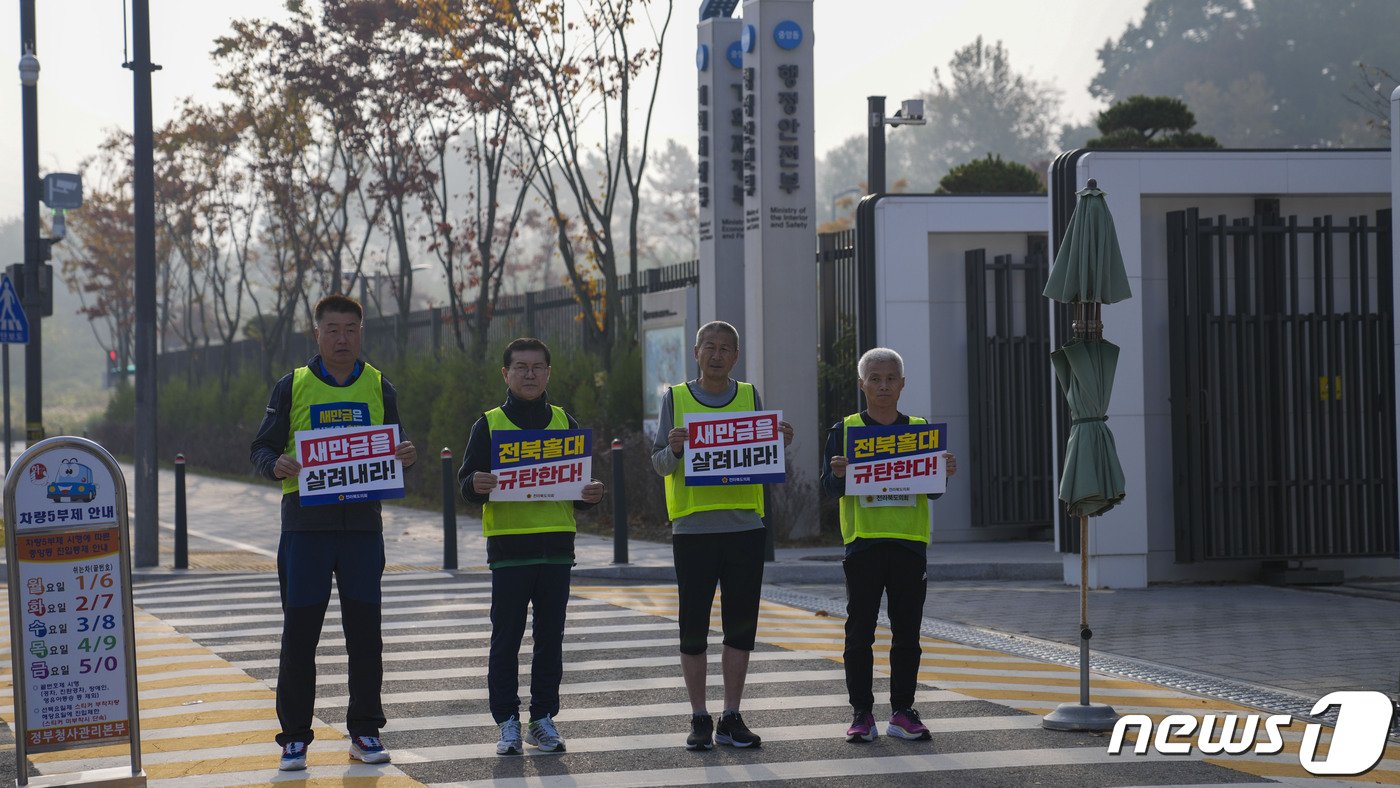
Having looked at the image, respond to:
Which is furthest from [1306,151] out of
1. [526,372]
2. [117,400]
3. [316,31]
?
[117,400]

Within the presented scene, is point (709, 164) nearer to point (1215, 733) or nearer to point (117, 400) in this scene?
point (1215, 733)

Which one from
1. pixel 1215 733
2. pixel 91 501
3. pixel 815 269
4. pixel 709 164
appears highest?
pixel 709 164

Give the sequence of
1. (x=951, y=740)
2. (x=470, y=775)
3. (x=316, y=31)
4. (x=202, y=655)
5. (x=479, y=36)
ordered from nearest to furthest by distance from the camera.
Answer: (x=470, y=775) → (x=951, y=740) → (x=202, y=655) → (x=479, y=36) → (x=316, y=31)

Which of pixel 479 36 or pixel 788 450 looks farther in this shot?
pixel 479 36

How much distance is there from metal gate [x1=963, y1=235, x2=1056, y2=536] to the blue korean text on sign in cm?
297

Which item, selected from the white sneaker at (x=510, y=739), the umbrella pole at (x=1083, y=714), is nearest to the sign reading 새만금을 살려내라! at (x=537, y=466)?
the white sneaker at (x=510, y=739)

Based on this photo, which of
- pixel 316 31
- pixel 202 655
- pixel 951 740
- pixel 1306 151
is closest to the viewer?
pixel 951 740

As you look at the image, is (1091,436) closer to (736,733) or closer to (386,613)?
(736,733)

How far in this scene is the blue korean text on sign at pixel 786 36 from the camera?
19.1 metres

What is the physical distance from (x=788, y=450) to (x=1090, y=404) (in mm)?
10665

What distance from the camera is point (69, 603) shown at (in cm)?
690

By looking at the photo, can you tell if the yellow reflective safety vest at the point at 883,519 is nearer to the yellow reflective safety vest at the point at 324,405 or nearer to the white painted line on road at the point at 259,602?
A: the yellow reflective safety vest at the point at 324,405

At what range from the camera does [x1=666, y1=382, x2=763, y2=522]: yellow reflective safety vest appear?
25.8 feet

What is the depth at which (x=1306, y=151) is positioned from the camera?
14.9 meters
